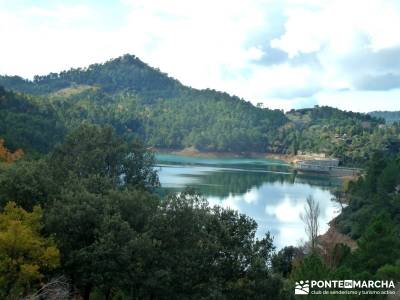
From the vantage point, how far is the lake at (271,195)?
51219mm

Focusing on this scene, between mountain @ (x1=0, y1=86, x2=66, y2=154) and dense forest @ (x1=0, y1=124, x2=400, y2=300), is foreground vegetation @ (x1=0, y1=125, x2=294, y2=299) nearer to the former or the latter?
dense forest @ (x1=0, y1=124, x2=400, y2=300)

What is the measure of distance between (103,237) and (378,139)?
12524cm

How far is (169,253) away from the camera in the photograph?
18156 millimetres

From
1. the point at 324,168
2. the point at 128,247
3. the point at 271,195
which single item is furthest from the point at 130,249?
the point at 324,168

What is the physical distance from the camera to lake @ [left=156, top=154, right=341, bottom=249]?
2016 inches

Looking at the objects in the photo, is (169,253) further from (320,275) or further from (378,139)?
(378,139)

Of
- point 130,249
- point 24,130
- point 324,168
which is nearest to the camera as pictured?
point 130,249

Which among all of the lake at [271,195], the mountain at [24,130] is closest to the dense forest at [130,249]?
the lake at [271,195]

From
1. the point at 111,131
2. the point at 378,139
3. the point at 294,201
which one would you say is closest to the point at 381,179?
the point at 294,201

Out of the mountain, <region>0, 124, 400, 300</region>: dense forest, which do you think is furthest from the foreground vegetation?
the mountain

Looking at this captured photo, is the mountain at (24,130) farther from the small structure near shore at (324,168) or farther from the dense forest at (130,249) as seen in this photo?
the small structure near shore at (324,168)

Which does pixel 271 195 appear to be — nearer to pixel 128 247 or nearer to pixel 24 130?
pixel 24 130

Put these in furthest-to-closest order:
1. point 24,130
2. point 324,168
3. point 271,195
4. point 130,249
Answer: point 324,168 < point 271,195 < point 24,130 < point 130,249

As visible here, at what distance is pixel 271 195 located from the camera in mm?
75375
